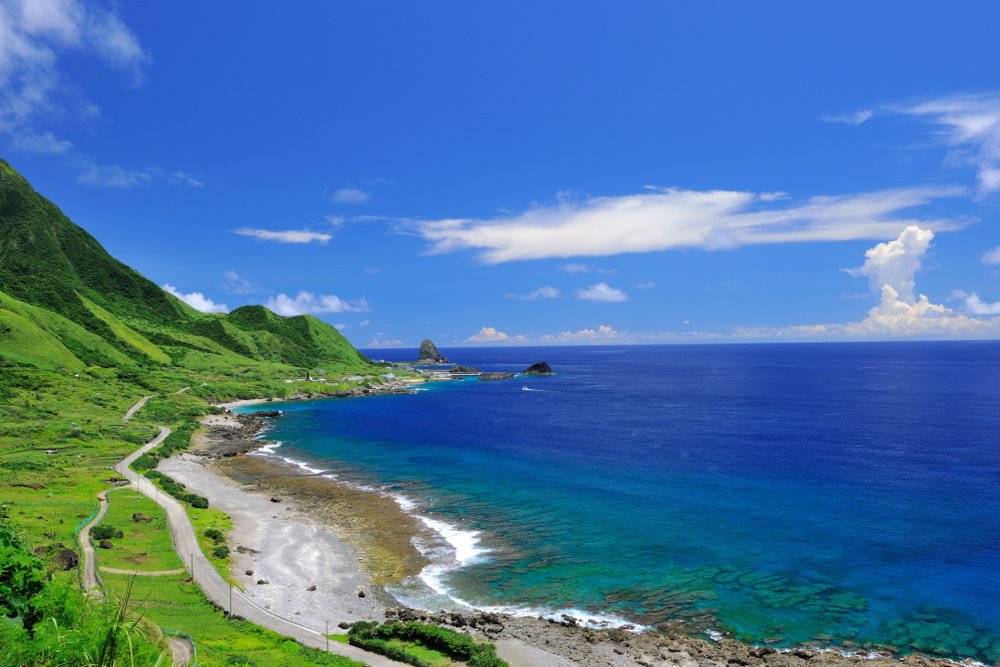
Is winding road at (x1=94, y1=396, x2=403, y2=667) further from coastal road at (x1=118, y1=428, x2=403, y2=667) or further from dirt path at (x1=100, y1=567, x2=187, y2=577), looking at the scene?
dirt path at (x1=100, y1=567, x2=187, y2=577)

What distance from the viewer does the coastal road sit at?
38.4 m

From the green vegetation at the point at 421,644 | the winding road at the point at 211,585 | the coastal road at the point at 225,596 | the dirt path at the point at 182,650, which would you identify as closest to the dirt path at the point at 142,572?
the winding road at the point at 211,585

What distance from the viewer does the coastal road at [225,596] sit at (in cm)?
3839

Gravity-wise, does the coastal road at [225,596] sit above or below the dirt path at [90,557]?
below

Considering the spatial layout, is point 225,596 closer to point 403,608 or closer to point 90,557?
point 90,557

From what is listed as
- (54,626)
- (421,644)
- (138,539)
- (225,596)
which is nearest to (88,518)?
(138,539)

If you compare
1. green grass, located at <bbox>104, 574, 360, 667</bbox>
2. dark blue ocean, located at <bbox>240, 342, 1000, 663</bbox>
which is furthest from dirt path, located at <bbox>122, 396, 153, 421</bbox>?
green grass, located at <bbox>104, 574, 360, 667</bbox>

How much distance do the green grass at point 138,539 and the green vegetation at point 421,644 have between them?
22512 mm

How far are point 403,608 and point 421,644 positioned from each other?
295 inches

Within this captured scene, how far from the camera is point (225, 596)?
153ft

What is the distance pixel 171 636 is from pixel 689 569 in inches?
1749

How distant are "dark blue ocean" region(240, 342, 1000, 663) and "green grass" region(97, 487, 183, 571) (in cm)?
2273

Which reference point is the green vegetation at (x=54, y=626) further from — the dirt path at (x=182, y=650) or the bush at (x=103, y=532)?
the bush at (x=103, y=532)

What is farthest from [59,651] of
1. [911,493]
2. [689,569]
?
[911,493]
